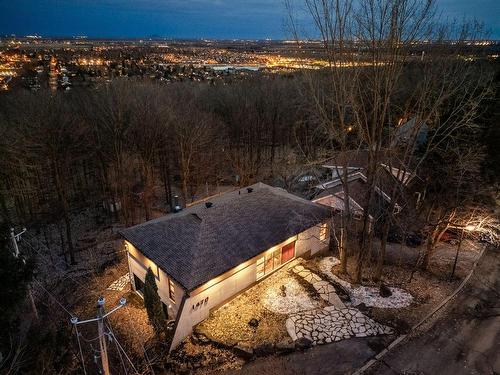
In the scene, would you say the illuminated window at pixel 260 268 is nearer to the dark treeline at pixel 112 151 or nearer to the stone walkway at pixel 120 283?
the stone walkway at pixel 120 283

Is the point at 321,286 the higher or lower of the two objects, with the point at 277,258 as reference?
lower

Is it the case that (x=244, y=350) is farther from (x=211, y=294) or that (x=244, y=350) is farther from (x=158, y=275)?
(x=158, y=275)

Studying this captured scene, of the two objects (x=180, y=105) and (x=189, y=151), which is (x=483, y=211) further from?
(x=180, y=105)

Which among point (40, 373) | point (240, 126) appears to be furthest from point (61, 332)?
point (240, 126)

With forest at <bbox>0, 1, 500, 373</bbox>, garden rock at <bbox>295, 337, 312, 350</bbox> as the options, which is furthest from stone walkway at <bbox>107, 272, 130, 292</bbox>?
garden rock at <bbox>295, 337, 312, 350</bbox>

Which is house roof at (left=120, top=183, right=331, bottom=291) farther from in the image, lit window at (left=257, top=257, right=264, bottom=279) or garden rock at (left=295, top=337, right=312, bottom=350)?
garden rock at (left=295, top=337, right=312, bottom=350)

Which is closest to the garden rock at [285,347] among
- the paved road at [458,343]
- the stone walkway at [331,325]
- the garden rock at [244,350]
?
the stone walkway at [331,325]

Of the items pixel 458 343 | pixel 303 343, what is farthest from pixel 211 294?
pixel 458 343

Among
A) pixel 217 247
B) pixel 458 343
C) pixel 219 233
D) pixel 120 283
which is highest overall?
pixel 219 233
